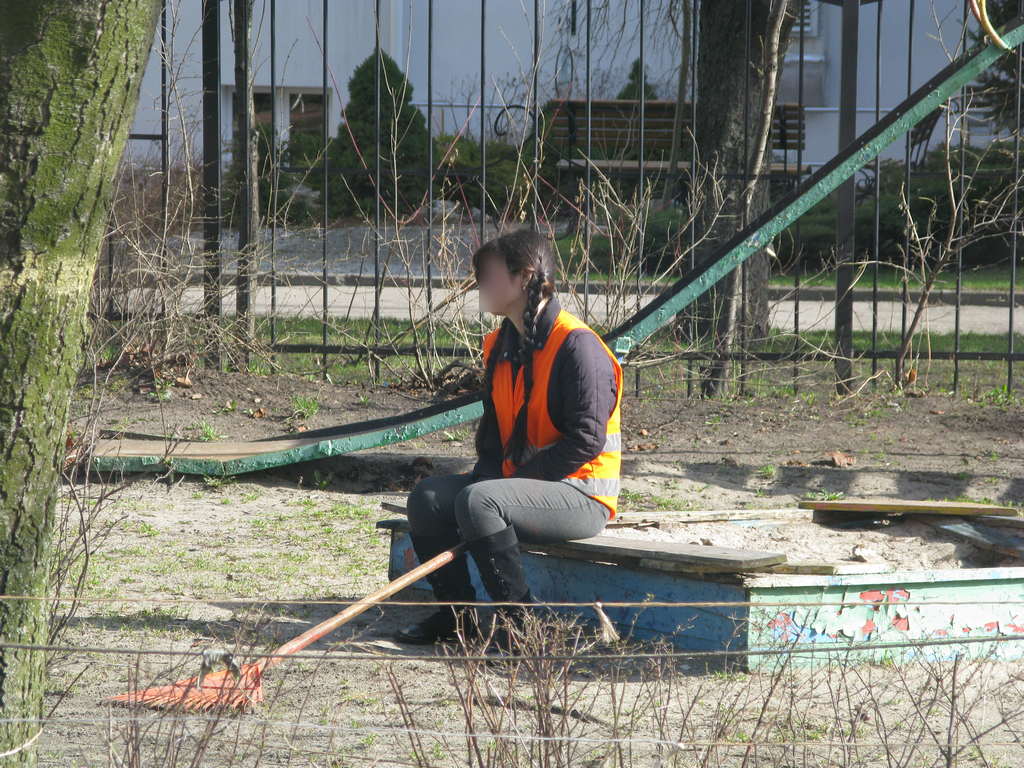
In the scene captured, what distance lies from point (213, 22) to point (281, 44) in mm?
13803

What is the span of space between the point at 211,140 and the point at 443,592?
4.73m

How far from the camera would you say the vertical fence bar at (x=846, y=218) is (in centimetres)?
762

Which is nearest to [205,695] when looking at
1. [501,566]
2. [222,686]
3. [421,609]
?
[222,686]

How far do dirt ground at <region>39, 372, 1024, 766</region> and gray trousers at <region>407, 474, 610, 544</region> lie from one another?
401mm

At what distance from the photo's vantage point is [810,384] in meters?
8.12

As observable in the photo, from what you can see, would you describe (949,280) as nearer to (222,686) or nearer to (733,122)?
(733,122)

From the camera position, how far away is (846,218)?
778 centimetres

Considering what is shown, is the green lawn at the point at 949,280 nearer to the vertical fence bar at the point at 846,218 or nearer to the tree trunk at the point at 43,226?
the vertical fence bar at the point at 846,218

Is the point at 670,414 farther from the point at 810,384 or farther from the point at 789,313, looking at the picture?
the point at 789,313

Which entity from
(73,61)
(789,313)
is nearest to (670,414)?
(73,61)

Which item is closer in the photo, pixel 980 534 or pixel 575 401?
pixel 575 401

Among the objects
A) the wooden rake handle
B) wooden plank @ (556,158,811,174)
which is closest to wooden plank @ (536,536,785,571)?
the wooden rake handle

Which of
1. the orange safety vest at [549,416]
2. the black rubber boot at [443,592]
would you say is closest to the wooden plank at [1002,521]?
the orange safety vest at [549,416]

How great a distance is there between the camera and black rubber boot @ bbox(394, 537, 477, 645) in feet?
12.9
